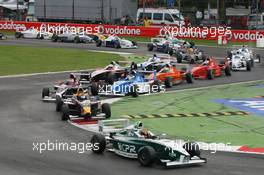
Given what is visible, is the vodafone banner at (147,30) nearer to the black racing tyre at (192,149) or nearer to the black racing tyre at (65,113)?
the black racing tyre at (65,113)

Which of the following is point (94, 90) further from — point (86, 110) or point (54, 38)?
point (54, 38)

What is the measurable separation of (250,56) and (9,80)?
50.5 ft

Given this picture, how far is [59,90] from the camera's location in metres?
24.0

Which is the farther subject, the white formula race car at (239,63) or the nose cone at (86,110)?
the white formula race car at (239,63)

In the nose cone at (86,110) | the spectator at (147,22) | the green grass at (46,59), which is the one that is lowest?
the green grass at (46,59)

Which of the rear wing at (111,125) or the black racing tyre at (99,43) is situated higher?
the black racing tyre at (99,43)

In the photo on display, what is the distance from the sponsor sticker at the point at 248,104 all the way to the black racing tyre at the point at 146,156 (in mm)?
8483

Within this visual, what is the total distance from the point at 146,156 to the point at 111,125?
5311mm

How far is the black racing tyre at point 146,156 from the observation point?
1360 centimetres

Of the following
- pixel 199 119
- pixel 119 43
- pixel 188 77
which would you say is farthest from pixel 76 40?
pixel 199 119

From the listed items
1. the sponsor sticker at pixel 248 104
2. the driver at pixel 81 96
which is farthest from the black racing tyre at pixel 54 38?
the driver at pixel 81 96

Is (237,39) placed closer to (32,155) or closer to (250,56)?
(250,56)

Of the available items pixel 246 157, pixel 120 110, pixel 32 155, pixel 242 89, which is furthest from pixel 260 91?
pixel 32 155

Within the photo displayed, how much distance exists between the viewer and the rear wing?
54.4 feet
